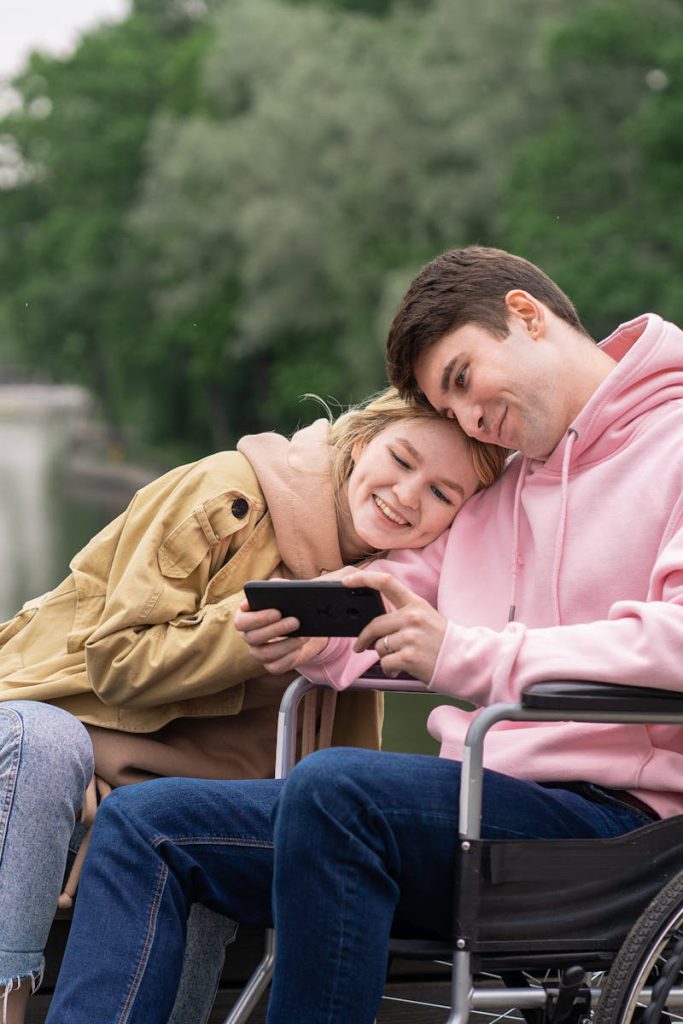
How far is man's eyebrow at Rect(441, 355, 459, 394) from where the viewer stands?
240 centimetres

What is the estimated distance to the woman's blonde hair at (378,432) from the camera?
2.59m

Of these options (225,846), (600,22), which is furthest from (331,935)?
(600,22)

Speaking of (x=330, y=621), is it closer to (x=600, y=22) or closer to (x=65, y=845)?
(x=65, y=845)

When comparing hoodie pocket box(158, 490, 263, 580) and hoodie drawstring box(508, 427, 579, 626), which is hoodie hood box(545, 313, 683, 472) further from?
hoodie pocket box(158, 490, 263, 580)

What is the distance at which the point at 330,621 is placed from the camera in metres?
2.22

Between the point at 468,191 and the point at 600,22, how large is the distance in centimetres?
366

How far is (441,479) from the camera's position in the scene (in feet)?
8.45

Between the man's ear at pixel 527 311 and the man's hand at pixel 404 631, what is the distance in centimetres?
Result: 51

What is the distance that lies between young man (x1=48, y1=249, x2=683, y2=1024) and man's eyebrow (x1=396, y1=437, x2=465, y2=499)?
0.05m

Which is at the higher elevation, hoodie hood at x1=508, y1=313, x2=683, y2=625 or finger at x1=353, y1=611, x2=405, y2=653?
hoodie hood at x1=508, y1=313, x2=683, y2=625

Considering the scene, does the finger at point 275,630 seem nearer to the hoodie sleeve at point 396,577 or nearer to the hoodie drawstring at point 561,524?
the hoodie sleeve at point 396,577

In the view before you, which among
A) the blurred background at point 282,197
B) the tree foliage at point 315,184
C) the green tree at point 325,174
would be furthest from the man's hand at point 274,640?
the green tree at point 325,174

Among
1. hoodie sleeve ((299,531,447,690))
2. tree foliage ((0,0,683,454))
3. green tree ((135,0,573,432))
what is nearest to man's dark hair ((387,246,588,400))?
hoodie sleeve ((299,531,447,690))

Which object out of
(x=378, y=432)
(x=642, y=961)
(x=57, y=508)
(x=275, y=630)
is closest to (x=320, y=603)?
(x=275, y=630)
